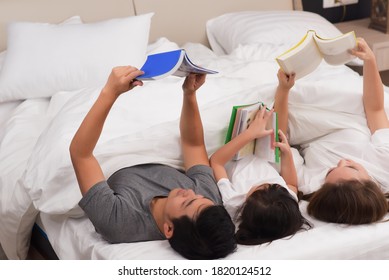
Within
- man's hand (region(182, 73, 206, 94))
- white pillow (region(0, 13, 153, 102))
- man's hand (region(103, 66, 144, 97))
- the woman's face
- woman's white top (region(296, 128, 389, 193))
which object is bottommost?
woman's white top (region(296, 128, 389, 193))

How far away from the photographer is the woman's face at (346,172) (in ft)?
5.04

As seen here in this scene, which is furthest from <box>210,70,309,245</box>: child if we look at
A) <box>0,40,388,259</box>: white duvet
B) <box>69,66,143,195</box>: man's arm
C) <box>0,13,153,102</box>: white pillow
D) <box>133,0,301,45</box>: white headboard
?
<box>133,0,301,45</box>: white headboard

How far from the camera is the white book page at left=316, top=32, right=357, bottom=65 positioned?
5.51 feet

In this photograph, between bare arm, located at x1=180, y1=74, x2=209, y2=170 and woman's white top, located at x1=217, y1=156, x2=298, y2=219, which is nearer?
woman's white top, located at x1=217, y1=156, x2=298, y2=219

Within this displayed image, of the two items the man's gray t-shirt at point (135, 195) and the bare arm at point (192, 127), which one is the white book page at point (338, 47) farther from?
the man's gray t-shirt at point (135, 195)

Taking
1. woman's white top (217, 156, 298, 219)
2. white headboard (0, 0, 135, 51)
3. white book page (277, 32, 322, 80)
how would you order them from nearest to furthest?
woman's white top (217, 156, 298, 219) → white book page (277, 32, 322, 80) → white headboard (0, 0, 135, 51)

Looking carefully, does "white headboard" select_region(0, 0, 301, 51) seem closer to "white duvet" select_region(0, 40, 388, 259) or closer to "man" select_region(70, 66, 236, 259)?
"white duvet" select_region(0, 40, 388, 259)

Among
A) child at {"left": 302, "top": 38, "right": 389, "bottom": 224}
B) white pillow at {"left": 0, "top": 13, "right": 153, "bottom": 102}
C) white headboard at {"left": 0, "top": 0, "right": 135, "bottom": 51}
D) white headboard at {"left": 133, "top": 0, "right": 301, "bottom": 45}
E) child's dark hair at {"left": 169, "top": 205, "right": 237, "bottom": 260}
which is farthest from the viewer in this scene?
white headboard at {"left": 133, "top": 0, "right": 301, "bottom": 45}

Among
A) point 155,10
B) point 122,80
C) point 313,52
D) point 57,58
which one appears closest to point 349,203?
point 313,52

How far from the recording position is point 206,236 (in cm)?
134

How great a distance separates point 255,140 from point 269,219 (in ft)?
1.27

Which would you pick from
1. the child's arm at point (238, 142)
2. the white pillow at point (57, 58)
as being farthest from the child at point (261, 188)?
the white pillow at point (57, 58)

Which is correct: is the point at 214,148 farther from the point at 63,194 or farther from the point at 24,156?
the point at 24,156

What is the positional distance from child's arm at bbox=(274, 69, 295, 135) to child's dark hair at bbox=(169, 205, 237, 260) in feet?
1.77
